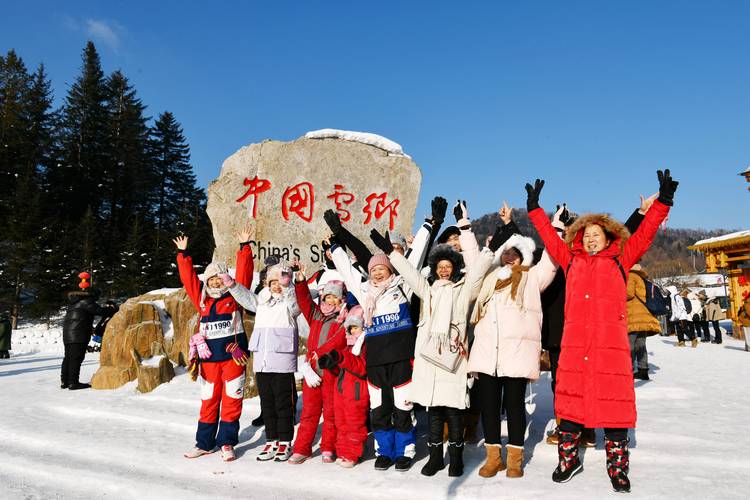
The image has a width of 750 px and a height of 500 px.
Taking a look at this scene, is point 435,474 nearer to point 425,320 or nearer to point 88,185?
point 425,320

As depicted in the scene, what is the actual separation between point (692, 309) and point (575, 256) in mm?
12261

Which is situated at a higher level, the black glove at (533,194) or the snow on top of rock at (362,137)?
the snow on top of rock at (362,137)

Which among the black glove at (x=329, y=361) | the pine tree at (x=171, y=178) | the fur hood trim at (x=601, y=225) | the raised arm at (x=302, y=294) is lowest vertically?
the black glove at (x=329, y=361)

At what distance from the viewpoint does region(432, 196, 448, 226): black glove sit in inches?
151

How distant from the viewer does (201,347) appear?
380cm

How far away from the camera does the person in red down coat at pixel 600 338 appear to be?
2830 mm

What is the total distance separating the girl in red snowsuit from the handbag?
5.08 ft

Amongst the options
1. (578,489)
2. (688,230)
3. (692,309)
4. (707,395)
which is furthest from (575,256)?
(688,230)

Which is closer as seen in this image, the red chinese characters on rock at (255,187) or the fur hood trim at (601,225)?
the fur hood trim at (601,225)

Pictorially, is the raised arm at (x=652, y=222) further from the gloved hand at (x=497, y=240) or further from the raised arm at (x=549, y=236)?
the gloved hand at (x=497, y=240)

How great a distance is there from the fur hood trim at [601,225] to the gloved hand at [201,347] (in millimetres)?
2843

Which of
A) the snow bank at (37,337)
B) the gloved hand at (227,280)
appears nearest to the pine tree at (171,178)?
the snow bank at (37,337)

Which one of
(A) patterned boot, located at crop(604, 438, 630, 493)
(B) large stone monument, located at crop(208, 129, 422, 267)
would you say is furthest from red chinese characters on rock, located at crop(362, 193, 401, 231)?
(A) patterned boot, located at crop(604, 438, 630, 493)

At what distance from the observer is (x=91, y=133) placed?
28.7 metres
